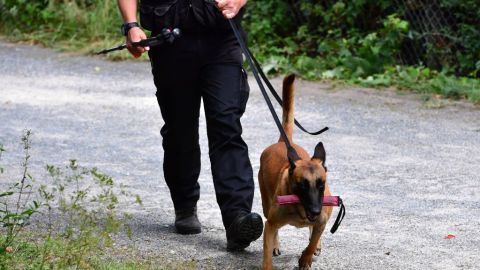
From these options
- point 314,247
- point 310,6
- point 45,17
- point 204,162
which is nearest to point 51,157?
point 204,162

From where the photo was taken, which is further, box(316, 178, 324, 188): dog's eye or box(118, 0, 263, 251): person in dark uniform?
box(118, 0, 263, 251): person in dark uniform

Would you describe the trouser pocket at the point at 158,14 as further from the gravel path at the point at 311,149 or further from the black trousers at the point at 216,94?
the gravel path at the point at 311,149

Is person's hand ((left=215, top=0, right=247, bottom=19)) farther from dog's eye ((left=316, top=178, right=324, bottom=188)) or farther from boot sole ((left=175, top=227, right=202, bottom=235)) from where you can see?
boot sole ((left=175, top=227, right=202, bottom=235))

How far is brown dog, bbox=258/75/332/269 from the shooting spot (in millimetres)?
4852

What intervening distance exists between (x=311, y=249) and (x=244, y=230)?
396 mm

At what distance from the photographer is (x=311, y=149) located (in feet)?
27.9

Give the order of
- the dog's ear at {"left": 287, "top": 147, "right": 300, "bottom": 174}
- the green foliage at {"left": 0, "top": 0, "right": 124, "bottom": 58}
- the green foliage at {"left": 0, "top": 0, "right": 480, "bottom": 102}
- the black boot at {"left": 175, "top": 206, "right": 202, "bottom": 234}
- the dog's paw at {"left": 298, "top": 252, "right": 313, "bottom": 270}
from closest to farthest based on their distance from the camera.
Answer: the dog's ear at {"left": 287, "top": 147, "right": 300, "bottom": 174} → the dog's paw at {"left": 298, "top": 252, "right": 313, "bottom": 270} → the black boot at {"left": 175, "top": 206, "right": 202, "bottom": 234} → the green foliage at {"left": 0, "top": 0, "right": 480, "bottom": 102} → the green foliage at {"left": 0, "top": 0, "right": 124, "bottom": 58}

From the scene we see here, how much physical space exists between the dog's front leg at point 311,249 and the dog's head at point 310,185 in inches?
10.8

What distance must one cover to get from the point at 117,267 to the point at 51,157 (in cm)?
343

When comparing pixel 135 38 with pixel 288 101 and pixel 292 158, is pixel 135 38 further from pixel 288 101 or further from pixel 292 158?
pixel 292 158

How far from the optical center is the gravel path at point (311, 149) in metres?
5.73

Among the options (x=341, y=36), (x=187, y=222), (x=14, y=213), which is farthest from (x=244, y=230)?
(x=341, y=36)

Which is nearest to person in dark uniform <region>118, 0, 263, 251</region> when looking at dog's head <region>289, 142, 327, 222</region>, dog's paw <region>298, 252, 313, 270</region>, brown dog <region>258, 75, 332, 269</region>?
brown dog <region>258, 75, 332, 269</region>

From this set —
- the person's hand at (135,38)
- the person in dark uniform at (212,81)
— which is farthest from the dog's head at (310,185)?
the person's hand at (135,38)
